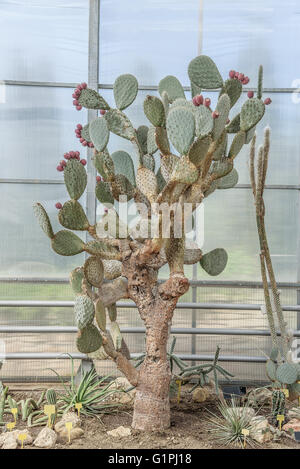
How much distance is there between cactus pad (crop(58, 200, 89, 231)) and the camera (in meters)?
2.47

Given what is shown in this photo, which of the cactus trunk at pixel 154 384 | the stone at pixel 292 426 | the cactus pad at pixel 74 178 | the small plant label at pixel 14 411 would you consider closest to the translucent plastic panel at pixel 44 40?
the cactus pad at pixel 74 178

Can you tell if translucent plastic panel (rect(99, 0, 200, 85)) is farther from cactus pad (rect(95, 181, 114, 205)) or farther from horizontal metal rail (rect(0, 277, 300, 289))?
horizontal metal rail (rect(0, 277, 300, 289))

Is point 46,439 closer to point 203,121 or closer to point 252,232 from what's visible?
point 203,121

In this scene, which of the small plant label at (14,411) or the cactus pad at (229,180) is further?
the cactus pad at (229,180)

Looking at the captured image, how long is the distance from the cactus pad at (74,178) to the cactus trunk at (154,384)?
2.44 feet

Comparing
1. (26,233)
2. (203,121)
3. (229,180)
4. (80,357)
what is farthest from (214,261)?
(26,233)

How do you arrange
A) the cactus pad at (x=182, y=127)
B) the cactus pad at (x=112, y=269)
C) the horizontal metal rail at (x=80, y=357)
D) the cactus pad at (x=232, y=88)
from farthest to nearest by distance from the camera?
the horizontal metal rail at (x=80, y=357), the cactus pad at (x=112, y=269), the cactus pad at (x=232, y=88), the cactus pad at (x=182, y=127)

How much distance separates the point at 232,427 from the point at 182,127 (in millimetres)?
1485

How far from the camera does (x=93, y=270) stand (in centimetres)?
257

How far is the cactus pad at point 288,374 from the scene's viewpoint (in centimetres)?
298

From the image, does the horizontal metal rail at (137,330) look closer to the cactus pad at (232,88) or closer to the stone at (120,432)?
the stone at (120,432)

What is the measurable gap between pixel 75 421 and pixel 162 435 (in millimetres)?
458

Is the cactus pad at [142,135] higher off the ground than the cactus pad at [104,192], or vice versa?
the cactus pad at [142,135]
